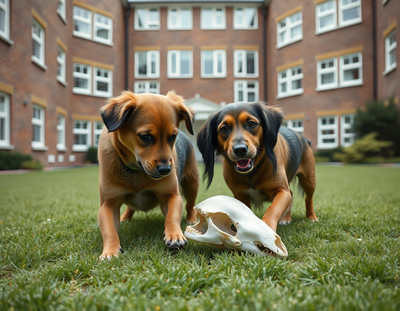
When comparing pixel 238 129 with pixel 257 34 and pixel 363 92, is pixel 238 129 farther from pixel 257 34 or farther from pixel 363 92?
pixel 257 34

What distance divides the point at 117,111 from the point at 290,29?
2256 centimetres

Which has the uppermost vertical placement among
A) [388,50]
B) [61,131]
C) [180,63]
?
[180,63]

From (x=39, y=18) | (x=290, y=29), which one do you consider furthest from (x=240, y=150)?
(x=290, y=29)

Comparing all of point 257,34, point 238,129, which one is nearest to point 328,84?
point 257,34

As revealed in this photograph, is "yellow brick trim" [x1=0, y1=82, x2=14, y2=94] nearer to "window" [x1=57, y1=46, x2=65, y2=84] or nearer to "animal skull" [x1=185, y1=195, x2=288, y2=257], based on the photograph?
"window" [x1=57, y1=46, x2=65, y2=84]

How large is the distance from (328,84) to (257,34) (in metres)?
7.54

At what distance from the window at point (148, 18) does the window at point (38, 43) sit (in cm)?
1076

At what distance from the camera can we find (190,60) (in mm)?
24578

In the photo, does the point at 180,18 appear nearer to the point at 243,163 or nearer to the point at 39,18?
the point at 39,18

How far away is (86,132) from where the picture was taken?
68.7 ft

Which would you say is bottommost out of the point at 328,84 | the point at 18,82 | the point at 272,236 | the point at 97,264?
the point at 97,264

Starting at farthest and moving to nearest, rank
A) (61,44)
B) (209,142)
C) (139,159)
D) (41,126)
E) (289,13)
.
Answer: (289,13) < (61,44) < (41,126) < (209,142) < (139,159)

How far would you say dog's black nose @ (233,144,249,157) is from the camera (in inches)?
103

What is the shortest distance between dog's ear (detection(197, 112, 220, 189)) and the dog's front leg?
707mm
